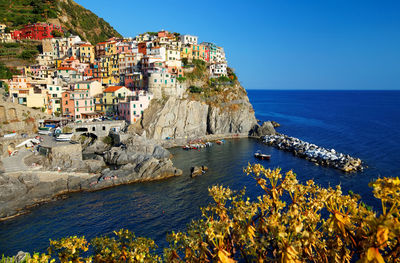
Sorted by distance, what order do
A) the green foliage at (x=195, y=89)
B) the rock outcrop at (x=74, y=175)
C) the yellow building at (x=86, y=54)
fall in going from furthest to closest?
1. the yellow building at (x=86, y=54)
2. the green foliage at (x=195, y=89)
3. the rock outcrop at (x=74, y=175)

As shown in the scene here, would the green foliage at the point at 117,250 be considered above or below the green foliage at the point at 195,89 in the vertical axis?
below

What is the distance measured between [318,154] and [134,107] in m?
43.3

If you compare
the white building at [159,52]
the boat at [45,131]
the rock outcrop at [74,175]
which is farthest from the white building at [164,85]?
the boat at [45,131]

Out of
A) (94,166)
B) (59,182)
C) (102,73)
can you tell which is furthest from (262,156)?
(102,73)

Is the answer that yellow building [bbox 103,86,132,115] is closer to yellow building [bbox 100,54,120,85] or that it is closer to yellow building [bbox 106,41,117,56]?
yellow building [bbox 100,54,120,85]

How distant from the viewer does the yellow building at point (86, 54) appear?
84000 mm

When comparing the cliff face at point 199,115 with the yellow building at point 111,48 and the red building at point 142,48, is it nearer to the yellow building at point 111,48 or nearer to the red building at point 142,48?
the red building at point 142,48

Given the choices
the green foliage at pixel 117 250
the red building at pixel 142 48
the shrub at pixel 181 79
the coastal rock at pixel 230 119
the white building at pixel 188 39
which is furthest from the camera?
the white building at pixel 188 39

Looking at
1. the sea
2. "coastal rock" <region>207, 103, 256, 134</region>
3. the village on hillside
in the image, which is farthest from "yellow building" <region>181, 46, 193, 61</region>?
the sea

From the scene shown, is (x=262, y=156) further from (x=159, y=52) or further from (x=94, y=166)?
(x=159, y=52)

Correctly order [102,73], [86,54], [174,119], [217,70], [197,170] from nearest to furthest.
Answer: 1. [197,170]
2. [174,119]
3. [102,73]
4. [217,70]
5. [86,54]

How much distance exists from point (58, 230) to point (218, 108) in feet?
171

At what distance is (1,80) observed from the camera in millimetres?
61938

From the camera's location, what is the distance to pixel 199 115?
227 ft
